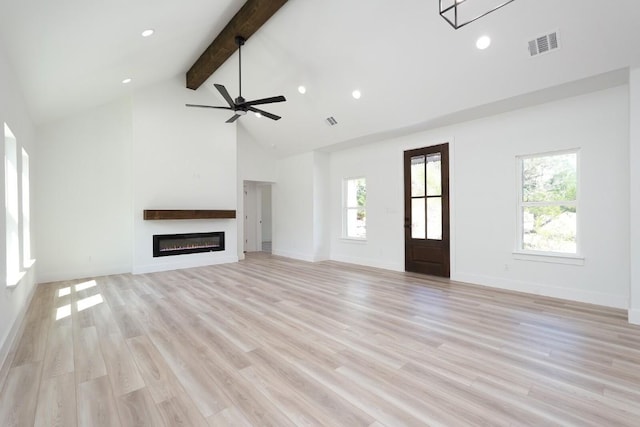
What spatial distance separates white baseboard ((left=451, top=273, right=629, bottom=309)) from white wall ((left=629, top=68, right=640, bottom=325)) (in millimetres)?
574

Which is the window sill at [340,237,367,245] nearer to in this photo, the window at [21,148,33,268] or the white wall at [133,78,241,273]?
the white wall at [133,78,241,273]

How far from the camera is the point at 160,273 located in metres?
6.18

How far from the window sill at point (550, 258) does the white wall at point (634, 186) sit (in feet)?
2.45

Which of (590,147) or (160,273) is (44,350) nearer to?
(160,273)

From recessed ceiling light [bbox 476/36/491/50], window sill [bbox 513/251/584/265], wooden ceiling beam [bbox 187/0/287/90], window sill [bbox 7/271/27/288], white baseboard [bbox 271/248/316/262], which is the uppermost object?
wooden ceiling beam [bbox 187/0/287/90]

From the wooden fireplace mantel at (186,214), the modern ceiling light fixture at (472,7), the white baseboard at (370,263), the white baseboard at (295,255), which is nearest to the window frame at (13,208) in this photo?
the wooden fireplace mantel at (186,214)

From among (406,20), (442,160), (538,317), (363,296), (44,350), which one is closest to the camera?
(44,350)

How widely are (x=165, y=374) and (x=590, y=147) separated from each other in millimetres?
5431

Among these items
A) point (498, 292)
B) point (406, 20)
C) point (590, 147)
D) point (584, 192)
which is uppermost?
point (406, 20)

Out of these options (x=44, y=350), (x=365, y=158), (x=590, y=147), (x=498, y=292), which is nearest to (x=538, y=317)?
(x=498, y=292)

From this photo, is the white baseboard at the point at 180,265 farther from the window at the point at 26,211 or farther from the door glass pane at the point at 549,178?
the door glass pane at the point at 549,178

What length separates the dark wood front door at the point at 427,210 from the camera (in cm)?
565

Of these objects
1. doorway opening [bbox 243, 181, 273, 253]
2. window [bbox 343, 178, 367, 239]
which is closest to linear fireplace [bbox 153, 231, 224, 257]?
doorway opening [bbox 243, 181, 273, 253]

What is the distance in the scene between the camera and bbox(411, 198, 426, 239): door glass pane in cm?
600
